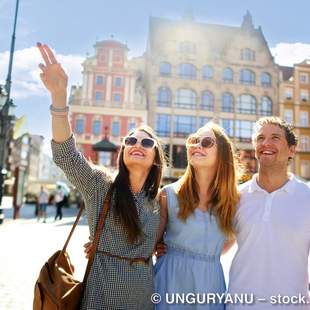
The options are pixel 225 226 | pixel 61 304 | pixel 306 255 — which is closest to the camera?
pixel 61 304

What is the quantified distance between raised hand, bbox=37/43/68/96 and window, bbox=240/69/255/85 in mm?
37515

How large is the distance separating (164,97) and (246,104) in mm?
8465

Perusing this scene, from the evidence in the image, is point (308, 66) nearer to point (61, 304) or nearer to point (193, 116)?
point (193, 116)

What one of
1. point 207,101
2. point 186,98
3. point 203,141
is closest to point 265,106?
point 207,101

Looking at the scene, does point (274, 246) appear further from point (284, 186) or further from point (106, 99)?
point (106, 99)

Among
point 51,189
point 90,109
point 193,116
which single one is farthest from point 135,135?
point 51,189

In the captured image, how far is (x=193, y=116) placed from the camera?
36.3m

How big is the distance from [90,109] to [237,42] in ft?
56.6

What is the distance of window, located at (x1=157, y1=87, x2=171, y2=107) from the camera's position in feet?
118

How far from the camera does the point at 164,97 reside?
3619 centimetres

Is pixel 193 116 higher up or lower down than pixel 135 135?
higher up

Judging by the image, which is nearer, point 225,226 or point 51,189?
point 225,226

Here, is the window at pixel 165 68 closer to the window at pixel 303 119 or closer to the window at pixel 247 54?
the window at pixel 247 54

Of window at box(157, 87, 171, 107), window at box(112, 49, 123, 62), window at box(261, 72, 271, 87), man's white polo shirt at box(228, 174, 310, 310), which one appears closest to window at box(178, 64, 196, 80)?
window at box(157, 87, 171, 107)
